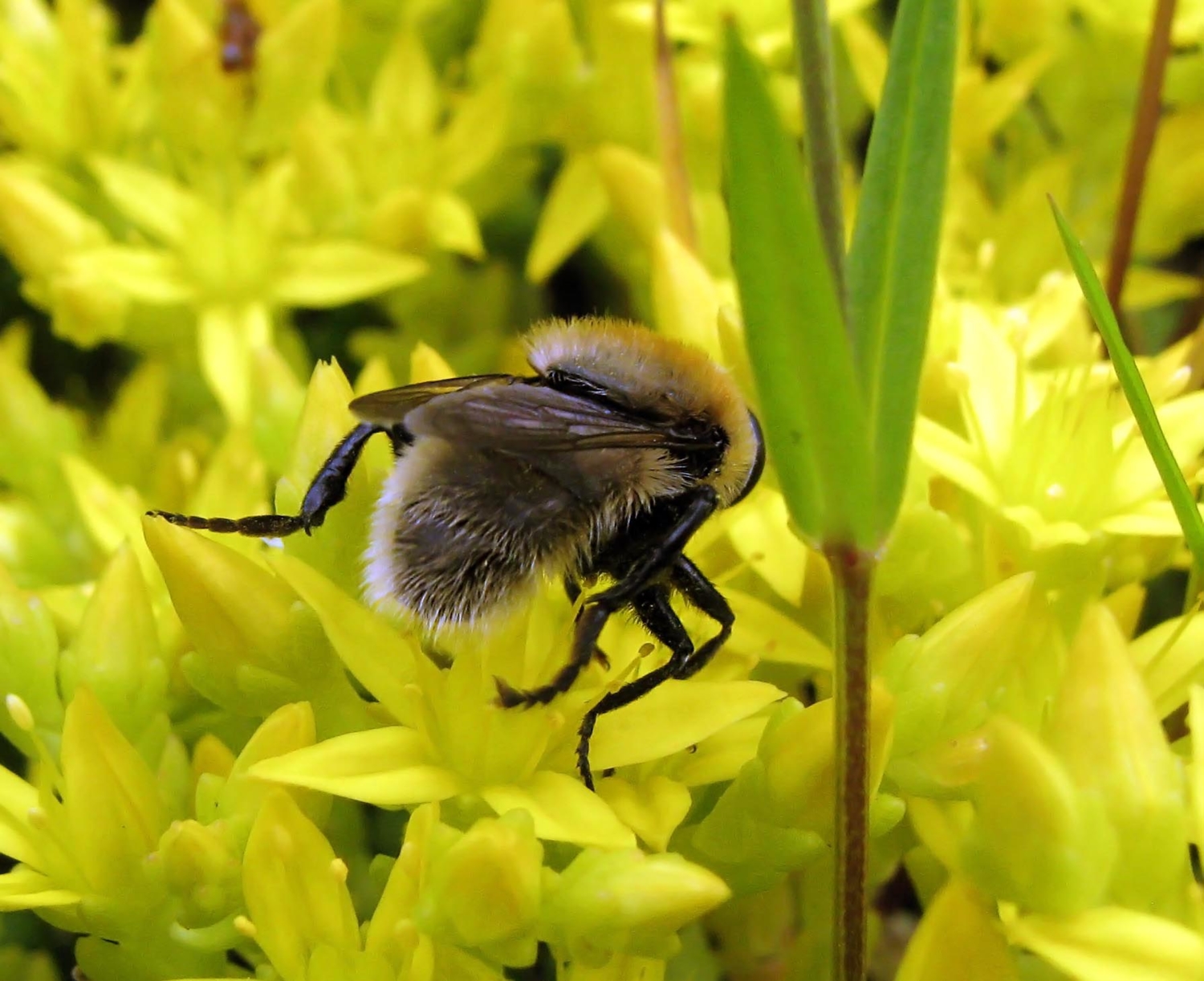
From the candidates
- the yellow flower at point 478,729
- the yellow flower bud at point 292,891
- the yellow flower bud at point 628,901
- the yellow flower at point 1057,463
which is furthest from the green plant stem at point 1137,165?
the yellow flower bud at point 292,891

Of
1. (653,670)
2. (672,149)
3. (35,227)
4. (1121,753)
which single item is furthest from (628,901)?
(35,227)

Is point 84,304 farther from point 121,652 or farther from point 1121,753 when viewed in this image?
point 1121,753

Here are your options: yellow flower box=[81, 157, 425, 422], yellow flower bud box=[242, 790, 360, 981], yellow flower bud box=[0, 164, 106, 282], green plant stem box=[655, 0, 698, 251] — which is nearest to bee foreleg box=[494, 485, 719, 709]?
yellow flower bud box=[242, 790, 360, 981]

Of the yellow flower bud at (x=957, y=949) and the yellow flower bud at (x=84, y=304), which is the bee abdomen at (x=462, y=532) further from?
the yellow flower bud at (x=84, y=304)

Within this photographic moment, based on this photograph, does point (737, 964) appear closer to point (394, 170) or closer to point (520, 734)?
point (520, 734)

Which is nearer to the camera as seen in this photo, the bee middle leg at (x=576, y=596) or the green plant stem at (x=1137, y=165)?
the bee middle leg at (x=576, y=596)

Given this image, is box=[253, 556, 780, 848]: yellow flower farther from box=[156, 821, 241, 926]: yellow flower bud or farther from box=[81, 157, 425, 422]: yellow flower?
box=[81, 157, 425, 422]: yellow flower
